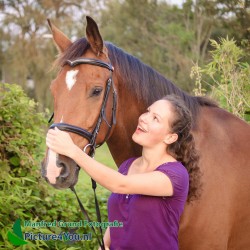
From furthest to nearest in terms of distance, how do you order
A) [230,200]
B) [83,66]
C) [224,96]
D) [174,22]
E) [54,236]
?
1. [174,22]
2. [224,96]
3. [54,236]
4. [230,200]
5. [83,66]

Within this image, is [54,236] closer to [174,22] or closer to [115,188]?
[115,188]

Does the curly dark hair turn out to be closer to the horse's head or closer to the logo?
the horse's head

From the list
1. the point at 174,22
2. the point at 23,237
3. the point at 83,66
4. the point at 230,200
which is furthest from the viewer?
Result: the point at 174,22

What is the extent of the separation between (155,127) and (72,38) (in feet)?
67.4

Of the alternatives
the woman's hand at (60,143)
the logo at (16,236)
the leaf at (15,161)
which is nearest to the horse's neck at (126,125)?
the woman's hand at (60,143)

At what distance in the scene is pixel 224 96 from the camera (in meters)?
4.50

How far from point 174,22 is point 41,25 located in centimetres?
936

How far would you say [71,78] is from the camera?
237cm

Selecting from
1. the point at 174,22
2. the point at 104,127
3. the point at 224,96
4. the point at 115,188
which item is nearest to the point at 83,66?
the point at 104,127

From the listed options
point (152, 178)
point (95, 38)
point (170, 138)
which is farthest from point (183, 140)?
point (95, 38)

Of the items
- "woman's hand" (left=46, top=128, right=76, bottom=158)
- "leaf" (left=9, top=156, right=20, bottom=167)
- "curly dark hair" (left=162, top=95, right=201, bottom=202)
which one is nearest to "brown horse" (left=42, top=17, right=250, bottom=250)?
"woman's hand" (left=46, top=128, right=76, bottom=158)

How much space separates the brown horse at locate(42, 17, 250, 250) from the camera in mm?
2396

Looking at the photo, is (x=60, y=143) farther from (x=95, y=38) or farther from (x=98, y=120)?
(x=95, y=38)

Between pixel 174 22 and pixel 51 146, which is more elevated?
pixel 174 22
